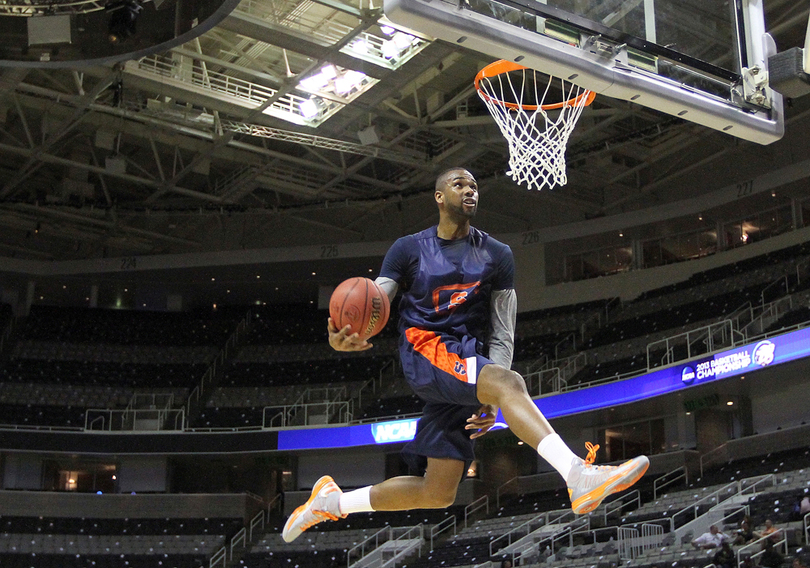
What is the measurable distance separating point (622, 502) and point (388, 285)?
18548mm

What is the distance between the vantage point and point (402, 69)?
20422mm

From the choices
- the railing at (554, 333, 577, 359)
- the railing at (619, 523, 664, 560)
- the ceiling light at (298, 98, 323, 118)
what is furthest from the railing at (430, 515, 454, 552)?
the ceiling light at (298, 98, 323, 118)

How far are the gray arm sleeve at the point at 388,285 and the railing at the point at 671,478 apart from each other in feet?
61.5

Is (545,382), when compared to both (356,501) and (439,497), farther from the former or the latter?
(439,497)

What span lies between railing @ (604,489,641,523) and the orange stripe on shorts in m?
17.2

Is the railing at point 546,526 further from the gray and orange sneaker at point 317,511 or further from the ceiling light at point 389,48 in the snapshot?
the gray and orange sneaker at point 317,511

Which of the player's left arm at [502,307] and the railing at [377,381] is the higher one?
the railing at [377,381]

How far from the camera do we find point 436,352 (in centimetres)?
501

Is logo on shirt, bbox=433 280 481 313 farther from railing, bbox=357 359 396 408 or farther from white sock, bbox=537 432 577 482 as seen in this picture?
railing, bbox=357 359 396 408

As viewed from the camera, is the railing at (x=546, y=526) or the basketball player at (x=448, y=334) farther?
the railing at (x=546, y=526)

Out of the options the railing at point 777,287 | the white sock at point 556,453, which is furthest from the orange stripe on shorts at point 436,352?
the railing at point 777,287

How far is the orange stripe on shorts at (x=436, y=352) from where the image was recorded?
4.89m

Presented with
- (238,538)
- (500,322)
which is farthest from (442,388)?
(238,538)

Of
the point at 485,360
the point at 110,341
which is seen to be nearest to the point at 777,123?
the point at 485,360
